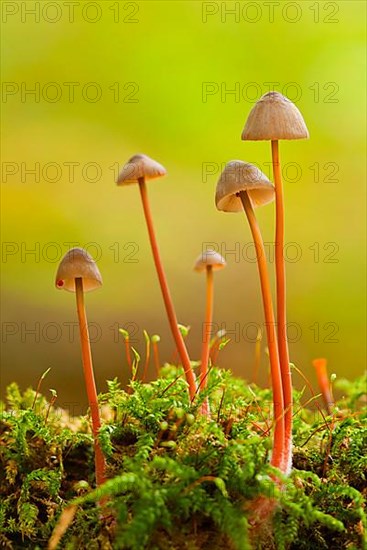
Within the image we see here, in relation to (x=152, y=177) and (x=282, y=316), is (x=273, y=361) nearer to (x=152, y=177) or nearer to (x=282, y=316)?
(x=282, y=316)

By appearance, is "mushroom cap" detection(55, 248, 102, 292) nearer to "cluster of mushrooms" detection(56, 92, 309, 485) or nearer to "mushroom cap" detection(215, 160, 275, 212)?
"cluster of mushrooms" detection(56, 92, 309, 485)

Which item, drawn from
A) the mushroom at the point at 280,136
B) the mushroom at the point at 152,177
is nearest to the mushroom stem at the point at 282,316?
the mushroom at the point at 280,136

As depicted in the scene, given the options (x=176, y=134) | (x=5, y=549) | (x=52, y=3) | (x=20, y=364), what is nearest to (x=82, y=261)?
(x=5, y=549)

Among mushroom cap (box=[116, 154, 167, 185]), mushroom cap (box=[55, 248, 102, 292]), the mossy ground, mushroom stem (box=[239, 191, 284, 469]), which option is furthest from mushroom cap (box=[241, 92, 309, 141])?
the mossy ground

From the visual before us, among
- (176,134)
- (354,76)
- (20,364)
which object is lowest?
(20,364)

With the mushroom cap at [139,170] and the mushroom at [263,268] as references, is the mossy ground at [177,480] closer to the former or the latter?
the mushroom at [263,268]

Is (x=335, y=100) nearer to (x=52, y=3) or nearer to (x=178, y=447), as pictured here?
(x=52, y=3)
